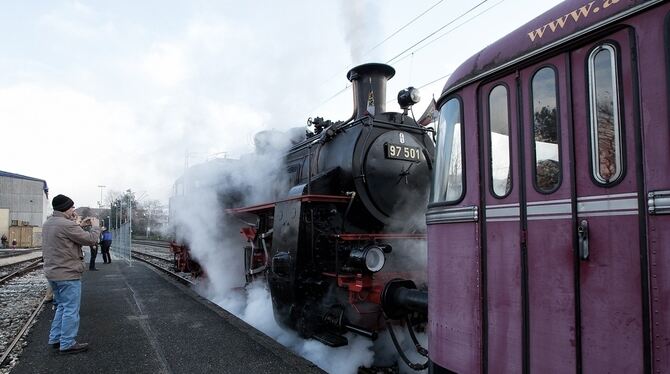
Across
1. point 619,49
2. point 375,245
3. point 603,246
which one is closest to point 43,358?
point 375,245

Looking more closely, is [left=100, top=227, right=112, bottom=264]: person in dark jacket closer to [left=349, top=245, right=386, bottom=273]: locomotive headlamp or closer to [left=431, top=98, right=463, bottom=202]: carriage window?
[left=349, top=245, right=386, bottom=273]: locomotive headlamp

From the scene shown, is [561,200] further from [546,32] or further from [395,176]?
[395,176]

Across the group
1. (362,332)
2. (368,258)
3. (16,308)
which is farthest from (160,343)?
(16,308)

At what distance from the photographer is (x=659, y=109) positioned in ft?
6.57

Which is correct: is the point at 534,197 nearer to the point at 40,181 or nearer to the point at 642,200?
the point at 642,200

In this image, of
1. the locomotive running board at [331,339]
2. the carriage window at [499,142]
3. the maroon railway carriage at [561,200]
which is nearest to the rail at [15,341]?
the locomotive running board at [331,339]

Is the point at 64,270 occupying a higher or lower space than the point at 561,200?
lower

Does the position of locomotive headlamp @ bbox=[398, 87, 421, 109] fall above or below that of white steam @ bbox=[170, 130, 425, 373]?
A: above

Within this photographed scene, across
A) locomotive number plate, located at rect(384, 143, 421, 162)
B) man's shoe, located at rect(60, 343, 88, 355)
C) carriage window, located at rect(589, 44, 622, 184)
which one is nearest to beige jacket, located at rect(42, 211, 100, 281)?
man's shoe, located at rect(60, 343, 88, 355)

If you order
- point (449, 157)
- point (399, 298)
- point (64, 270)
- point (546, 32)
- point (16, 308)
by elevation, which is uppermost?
point (546, 32)

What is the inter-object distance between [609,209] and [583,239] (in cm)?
19

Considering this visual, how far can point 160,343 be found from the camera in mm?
5648

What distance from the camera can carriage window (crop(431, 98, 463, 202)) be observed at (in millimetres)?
3090

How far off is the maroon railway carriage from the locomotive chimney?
3.60 m
